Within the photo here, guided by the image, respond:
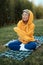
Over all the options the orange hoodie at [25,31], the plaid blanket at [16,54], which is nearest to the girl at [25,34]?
the orange hoodie at [25,31]

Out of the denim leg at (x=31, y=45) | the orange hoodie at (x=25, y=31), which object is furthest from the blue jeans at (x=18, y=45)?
the orange hoodie at (x=25, y=31)

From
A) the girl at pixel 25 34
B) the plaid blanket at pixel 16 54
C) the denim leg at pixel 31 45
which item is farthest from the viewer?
the girl at pixel 25 34

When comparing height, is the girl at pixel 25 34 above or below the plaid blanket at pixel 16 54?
above

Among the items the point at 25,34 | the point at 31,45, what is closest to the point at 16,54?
the point at 31,45

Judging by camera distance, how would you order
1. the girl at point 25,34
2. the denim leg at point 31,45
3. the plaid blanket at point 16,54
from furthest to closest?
the girl at point 25,34 < the denim leg at point 31,45 < the plaid blanket at point 16,54

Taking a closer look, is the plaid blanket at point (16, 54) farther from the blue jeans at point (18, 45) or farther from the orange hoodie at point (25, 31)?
the orange hoodie at point (25, 31)

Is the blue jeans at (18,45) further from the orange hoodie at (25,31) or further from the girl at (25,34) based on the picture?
the orange hoodie at (25,31)

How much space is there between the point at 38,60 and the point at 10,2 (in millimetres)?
8072

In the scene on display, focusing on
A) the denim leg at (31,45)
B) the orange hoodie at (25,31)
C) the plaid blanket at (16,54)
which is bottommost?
the plaid blanket at (16,54)

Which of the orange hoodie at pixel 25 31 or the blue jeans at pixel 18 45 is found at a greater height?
the orange hoodie at pixel 25 31

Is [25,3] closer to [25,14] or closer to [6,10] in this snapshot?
[6,10]

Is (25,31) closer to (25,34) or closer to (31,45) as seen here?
(25,34)

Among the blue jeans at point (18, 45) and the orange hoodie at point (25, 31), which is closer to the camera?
the blue jeans at point (18, 45)

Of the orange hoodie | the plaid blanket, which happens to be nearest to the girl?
the orange hoodie
